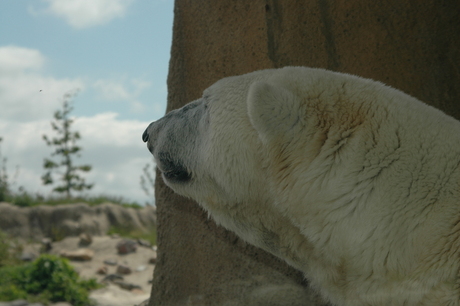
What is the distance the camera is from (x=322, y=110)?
1899 mm

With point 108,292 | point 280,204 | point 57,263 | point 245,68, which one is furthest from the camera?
point 108,292

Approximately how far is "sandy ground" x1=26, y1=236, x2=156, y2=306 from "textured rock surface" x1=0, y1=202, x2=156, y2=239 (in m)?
0.54

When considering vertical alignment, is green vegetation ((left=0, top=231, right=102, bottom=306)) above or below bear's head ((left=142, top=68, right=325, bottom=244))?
below

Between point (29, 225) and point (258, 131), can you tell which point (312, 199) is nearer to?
point (258, 131)

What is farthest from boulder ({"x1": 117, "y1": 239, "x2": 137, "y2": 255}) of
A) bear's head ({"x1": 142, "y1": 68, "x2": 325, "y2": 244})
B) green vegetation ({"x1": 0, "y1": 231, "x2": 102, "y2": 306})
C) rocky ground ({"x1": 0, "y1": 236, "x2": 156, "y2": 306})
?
bear's head ({"x1": 142, "y1": 68, "x2": 325, "y2": 244})

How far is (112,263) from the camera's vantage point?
7879mm

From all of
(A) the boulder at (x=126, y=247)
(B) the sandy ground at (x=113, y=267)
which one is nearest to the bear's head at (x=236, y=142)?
(B) the sandy ground at (x=113, y=267)

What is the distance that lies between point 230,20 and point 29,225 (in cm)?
772

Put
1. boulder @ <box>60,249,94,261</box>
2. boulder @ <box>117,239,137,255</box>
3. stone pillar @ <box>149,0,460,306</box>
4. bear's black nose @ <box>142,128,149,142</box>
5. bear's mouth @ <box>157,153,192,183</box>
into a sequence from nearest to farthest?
bear's mouth @ <box>157,153,192,183</box>, bear's black nose @ <box>142,128,149,142</box>, stone pillar @ <box>149,0,460,306</box>, boulder @ <box>60,249,94,261</box>, boulder @ <box>117,239,137,255</box>

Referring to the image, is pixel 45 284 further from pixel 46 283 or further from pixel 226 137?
pixel 226 137

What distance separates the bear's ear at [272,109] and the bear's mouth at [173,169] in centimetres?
63

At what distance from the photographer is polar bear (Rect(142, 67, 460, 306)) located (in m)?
1.70

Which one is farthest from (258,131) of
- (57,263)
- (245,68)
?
(57,263)

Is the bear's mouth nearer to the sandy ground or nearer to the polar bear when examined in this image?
the polar bear
